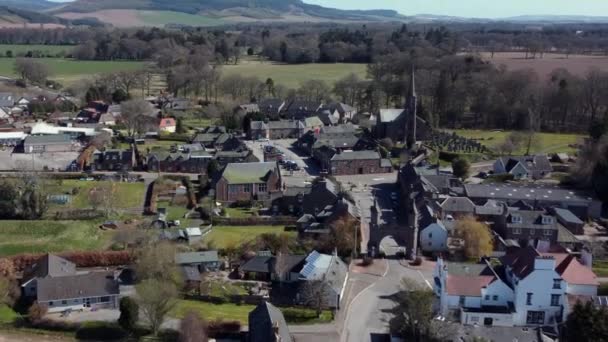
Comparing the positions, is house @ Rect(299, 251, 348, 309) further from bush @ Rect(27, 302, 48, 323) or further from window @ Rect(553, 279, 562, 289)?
bush @ Rect(27, 302, 48, 323)

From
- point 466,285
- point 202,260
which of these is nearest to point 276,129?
point 202,260

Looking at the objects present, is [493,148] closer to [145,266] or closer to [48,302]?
[145,266]

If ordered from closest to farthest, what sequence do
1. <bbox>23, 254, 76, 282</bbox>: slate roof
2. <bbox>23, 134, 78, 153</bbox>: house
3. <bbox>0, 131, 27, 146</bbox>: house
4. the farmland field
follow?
<bbox>23, 254, 76, 282</bbox>: slate roof < <bbox>23, 134, 78, 153</bbox>: house < <bbox>0, 131, 27, 146</bbox>: house < the farmland field

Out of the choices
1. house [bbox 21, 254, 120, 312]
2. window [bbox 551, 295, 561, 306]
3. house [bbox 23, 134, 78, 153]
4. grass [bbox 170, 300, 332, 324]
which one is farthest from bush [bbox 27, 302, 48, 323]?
house [bbox 23, 134, 78, 153]

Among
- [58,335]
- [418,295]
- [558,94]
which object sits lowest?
[58,335]

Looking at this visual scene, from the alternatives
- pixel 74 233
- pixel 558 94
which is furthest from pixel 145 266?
pixel 558 94

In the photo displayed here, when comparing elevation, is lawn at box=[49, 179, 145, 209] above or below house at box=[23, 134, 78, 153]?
below

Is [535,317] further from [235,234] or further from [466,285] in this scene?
[235,234]

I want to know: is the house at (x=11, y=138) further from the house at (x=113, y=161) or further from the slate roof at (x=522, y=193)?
the slate roof at (x=522, y=193)
